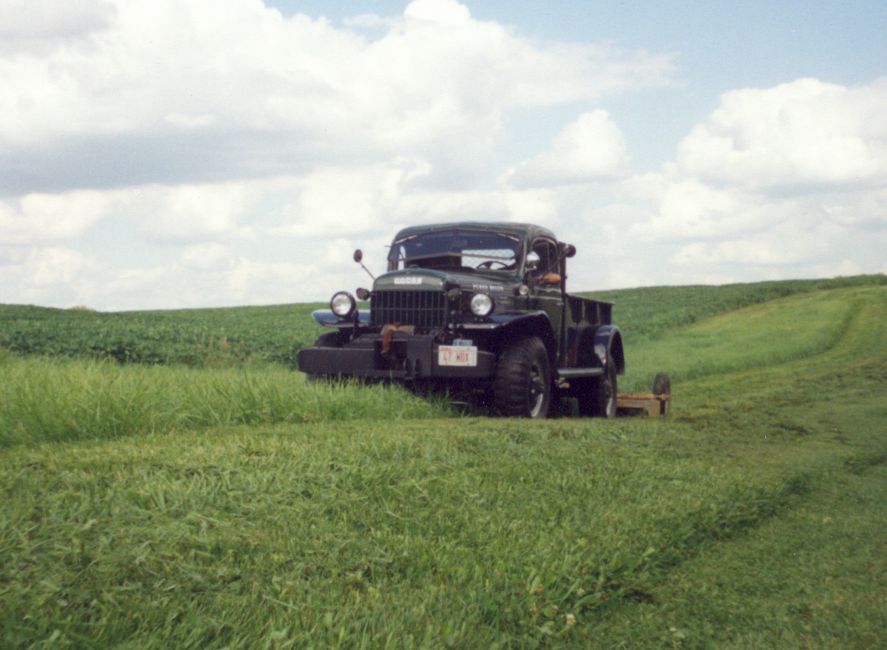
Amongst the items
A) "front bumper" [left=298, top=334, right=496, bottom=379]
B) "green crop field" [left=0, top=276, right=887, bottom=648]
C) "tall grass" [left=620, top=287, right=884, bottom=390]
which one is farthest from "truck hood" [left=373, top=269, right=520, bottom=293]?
"tall grass" [left=620, top=287, right=884, bottom=390]

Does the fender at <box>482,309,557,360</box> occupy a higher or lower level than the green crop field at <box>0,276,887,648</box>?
higher

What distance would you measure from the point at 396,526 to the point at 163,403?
3.40 m

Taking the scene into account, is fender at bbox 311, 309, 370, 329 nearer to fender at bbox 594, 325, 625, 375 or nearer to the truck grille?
the truck grille

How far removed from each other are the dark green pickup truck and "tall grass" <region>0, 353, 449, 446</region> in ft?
1.61

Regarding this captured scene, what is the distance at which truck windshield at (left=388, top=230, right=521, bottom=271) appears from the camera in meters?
11.9

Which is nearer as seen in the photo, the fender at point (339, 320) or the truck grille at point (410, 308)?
the truck grille at point (410, 308)

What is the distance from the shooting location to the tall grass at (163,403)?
22.4 feet

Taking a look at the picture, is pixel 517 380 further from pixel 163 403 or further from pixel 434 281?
pixel 163 403

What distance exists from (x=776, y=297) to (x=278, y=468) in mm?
47717

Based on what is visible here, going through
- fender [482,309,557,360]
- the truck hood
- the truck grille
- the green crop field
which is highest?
the truck hood

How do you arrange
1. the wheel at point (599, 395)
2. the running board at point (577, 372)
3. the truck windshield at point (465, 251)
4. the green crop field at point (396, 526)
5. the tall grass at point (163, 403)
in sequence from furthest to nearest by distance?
the wheel at point (599, 395) → the truck windshield at point (465, 251) → the running board at point (577, 372) → the tall grass at point (163, 403) → the green crop field at point (396, 526)

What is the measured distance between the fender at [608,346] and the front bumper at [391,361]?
3120 millimetres

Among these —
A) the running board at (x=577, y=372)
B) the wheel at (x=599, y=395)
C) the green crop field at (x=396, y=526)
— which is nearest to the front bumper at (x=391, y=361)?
the green crop field at (x=396, y=526)

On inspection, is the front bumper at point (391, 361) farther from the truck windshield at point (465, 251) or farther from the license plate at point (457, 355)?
the truck windshield at point (465, 251)
